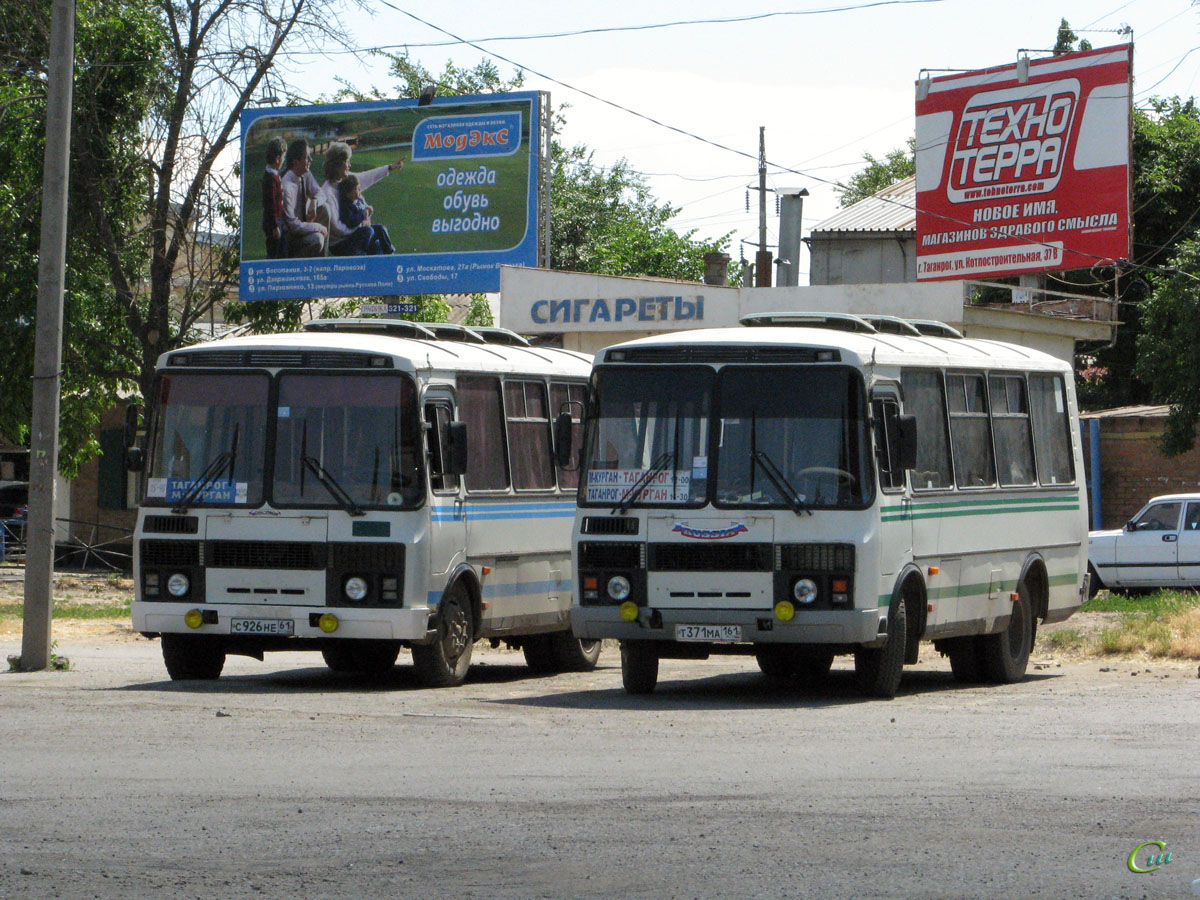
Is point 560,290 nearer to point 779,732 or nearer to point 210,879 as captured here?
point 779,732

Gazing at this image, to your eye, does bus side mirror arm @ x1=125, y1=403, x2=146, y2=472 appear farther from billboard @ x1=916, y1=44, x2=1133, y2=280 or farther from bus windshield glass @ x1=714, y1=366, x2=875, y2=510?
billboard @ x1=916, y1=44, x2=1133, y2=280

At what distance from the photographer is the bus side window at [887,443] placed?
44.3 ft

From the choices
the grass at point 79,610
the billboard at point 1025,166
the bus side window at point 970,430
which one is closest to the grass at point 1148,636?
the bus side window at point 970,430

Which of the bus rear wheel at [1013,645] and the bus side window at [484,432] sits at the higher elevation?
the bus side window at [484,432]

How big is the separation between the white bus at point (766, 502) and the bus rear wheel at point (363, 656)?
1920 mm

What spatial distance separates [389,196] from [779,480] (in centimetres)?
1968

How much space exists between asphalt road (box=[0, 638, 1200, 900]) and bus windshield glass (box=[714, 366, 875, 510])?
153 cm

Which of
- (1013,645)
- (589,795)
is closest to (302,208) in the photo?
(1013,645)

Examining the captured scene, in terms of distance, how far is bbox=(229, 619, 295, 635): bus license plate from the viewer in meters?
14.2

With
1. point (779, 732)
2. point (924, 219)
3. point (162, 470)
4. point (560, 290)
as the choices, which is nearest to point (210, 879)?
point (779, 732)

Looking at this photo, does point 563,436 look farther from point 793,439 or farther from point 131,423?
point 131,423

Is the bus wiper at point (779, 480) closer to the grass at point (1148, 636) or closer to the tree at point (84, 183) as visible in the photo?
the grass at point (1148, 636)

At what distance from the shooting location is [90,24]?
91.9 feet

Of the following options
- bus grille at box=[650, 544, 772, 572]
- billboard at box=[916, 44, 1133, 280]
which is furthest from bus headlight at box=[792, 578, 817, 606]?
billboard at box=[916, 44, 1133, 280]
